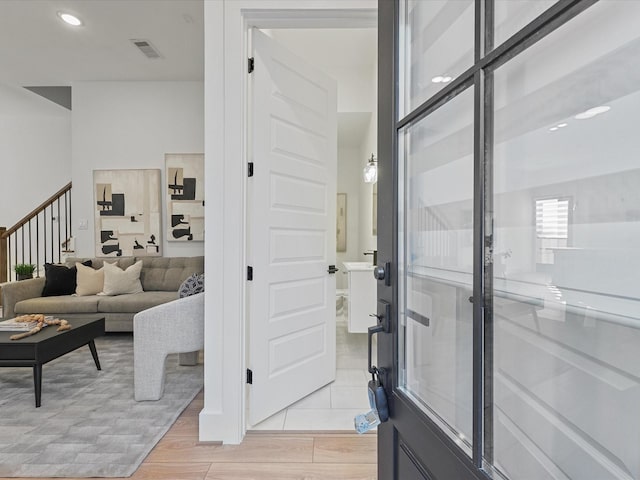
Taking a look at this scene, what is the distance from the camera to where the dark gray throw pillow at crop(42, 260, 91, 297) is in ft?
14.2

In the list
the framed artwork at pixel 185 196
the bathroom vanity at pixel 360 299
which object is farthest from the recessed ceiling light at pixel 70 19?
the bathroom vanity at pixel 360 299

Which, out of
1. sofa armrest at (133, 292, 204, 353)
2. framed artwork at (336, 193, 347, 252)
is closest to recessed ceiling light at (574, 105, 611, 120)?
sofa armrest at (133, 292, 204, 353)

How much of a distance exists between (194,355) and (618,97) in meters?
3.49

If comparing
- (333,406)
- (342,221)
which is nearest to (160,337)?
(333,406)

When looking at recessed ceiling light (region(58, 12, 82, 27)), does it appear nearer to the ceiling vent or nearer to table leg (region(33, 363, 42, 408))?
the ceiling vent

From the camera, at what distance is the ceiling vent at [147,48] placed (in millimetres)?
4086

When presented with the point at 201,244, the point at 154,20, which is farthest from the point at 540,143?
the point at 201,244

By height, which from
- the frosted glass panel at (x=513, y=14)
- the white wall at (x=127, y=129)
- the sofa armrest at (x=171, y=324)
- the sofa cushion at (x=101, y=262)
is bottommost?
the sofa armrest at (x=171, y=324)

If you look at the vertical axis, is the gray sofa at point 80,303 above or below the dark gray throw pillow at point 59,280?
below

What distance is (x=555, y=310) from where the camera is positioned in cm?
48

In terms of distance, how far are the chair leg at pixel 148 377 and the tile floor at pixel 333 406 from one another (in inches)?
32.0

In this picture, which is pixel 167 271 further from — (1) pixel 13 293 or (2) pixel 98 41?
(2) pixel 98 41

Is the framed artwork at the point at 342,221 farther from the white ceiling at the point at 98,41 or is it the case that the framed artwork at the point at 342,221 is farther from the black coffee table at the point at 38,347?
the black coffee table at the point at 38,347

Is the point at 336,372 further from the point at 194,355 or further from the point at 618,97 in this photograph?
the point at 618,97
